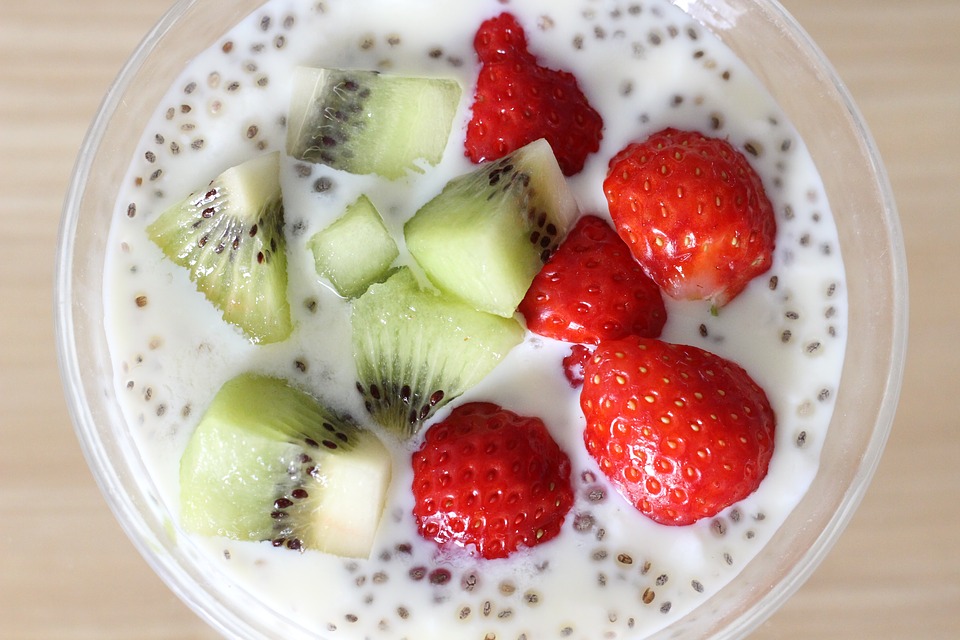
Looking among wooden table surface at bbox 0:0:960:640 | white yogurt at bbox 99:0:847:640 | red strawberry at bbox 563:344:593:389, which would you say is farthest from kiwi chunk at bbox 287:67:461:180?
wooden table surface at bbox 0:0:960:640

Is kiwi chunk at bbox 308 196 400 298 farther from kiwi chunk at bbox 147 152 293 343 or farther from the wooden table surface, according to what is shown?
the wooden table surface

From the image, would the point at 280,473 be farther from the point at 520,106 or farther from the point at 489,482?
the point at 520,106

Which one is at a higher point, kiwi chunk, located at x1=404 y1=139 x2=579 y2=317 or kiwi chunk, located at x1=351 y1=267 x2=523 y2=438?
kiwi chunk, located at x1=404 y1=139 x2=579 y2=317

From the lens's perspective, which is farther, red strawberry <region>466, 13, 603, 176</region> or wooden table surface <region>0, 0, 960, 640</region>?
wooden table surface <region>0, 0, 960, 640</region>

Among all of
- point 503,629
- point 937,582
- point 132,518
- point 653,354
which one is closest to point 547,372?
point 653,354

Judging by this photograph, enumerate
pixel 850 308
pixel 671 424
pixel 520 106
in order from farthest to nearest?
pixel 850 308, pixel 520 106, pixel 671 424

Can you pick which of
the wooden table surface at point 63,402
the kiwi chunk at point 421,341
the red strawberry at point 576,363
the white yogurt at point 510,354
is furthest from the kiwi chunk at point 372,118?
the wooden table surface at point 63,402

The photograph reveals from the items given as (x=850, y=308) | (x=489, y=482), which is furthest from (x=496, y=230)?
A: (x=850, y=308)
